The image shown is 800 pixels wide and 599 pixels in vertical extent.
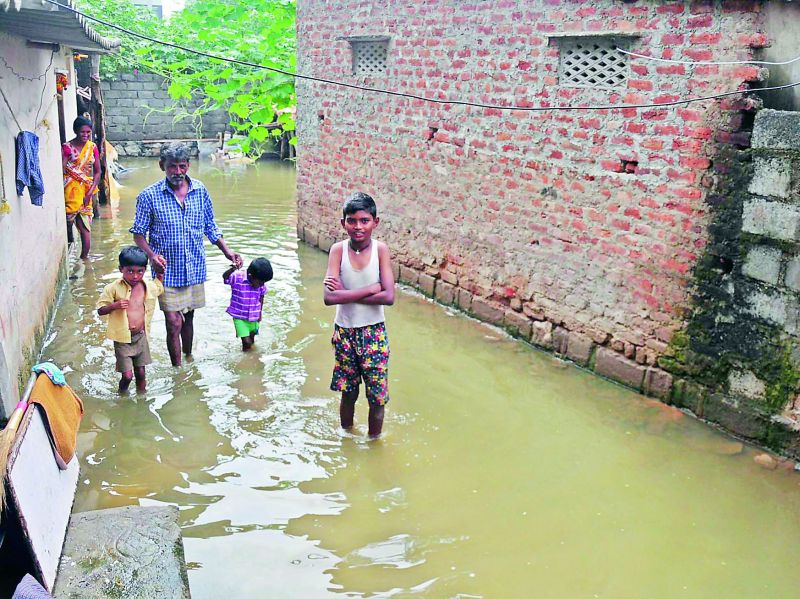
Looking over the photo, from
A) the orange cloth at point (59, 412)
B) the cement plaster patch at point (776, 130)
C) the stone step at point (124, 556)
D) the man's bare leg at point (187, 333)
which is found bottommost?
the stone step at point (124, 556)

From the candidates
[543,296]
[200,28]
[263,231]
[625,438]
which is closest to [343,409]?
[625,438]

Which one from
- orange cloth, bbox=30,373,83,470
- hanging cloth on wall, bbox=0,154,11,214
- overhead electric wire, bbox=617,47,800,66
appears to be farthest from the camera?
hanging cloth on wall, bbox=0,154,11,214

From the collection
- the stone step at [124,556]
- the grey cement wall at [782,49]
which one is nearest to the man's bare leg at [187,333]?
the stone step at [124,556]

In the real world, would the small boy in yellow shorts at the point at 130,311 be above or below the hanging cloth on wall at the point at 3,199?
below

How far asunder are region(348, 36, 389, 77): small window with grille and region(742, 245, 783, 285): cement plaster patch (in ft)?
15.9

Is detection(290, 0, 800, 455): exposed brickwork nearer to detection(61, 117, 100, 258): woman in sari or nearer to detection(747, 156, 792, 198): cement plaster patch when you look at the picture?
detection(747, 156, 792, 198): cement plaster patch

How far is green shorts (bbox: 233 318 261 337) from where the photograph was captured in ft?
22.2

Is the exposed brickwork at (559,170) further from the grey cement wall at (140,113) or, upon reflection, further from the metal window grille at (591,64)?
the grey cement wall at (140,113)

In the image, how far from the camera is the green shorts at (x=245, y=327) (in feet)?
22.2

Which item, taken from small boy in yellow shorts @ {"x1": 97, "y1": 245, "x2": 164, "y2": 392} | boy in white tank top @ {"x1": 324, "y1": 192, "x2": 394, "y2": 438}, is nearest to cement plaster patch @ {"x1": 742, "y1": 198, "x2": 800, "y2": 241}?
boy in white tank top @ {"x1": 324, "y1": 192, "x2": 394, "y2": 438}

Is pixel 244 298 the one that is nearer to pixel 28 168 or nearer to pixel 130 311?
pixel 130 311

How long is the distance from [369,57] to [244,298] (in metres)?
3.80

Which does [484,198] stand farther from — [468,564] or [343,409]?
[468,564]

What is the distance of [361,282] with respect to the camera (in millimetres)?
4945
